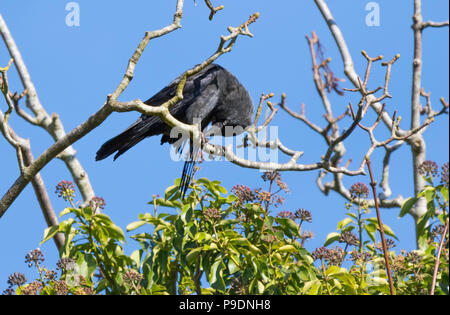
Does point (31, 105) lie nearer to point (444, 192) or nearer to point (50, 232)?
point (50, 232)

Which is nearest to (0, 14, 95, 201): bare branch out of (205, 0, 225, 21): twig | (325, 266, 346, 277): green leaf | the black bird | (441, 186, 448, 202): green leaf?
the black bird

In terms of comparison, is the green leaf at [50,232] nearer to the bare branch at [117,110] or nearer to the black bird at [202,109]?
the bare branch at [117,110]

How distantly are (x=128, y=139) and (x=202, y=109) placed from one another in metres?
0.65

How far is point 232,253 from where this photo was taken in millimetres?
3107

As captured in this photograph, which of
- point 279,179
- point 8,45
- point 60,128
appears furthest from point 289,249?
point 8,45

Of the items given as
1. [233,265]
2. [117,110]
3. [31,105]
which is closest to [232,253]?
[233,265]

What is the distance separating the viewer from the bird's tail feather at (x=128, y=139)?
425 centimetres

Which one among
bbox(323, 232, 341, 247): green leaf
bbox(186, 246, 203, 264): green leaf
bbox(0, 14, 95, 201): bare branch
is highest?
bbox(0, 14, 95, 201): bare branch

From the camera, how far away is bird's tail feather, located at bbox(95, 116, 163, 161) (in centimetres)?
425

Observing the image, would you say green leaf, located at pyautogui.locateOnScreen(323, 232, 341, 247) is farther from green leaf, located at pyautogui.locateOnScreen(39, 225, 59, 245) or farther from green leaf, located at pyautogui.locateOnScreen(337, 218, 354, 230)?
green leaf, located at pyautogui.locateOnScreen(39, 225, 59, 245)
